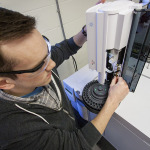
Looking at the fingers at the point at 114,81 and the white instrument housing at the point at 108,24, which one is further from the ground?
the white instrument housing at the point at 108,24

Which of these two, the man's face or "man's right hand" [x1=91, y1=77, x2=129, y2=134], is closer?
the man's face

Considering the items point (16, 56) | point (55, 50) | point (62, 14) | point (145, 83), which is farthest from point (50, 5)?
point (145, 83)

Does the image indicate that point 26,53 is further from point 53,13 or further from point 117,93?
point 53,13

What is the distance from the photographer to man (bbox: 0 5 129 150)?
0.42m

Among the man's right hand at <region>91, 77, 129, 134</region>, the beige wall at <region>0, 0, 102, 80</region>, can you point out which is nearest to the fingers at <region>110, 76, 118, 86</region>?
the man's right hand at <region>91, 77, 129, 134</region>

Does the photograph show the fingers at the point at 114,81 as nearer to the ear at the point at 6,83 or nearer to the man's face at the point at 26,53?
the man's face at the point at 26,53

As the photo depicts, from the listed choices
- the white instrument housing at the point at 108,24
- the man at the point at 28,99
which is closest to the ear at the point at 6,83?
the man at the point at 28,99

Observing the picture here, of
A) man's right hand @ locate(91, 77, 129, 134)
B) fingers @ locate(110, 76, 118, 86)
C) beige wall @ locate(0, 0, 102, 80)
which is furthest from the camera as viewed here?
beige wall @ locate(0, 0, 102, 80)

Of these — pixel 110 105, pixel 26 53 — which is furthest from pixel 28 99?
pixel 110 105

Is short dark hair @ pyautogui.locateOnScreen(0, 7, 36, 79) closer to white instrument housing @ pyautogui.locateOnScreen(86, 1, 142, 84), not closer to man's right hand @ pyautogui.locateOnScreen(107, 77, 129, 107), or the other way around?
white instrument housing @ pyautogui.locateOnScreen(86, 1, 142, 84)

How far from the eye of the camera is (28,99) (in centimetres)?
56

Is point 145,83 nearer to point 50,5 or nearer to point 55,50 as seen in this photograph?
point 55,50

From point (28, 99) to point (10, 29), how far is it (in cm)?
33

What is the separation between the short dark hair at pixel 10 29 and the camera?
1.32 feet
